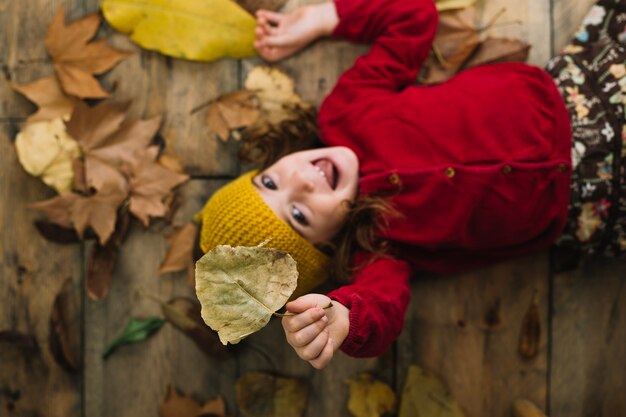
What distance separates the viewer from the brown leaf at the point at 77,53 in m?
1.11

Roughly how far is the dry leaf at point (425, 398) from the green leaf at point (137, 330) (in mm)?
514

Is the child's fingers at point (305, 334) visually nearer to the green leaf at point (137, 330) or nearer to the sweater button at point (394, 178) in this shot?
the sweater button at point (394, 178)

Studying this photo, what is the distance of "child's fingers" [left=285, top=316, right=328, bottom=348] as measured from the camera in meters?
0.64

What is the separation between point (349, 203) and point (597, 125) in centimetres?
47

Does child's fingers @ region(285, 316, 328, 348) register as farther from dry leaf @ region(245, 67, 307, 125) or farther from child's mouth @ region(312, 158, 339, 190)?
dry leaf @ region(245, 67, 307, 125)

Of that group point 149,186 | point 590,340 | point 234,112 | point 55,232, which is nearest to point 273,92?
point 234,112

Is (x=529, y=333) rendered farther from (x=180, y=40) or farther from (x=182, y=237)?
(x=180, y=40)

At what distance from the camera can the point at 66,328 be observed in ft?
3.77

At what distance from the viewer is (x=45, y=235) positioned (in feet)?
3.74

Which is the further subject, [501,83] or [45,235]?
[45,235]

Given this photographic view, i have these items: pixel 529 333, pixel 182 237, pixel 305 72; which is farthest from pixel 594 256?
pixel 182 237

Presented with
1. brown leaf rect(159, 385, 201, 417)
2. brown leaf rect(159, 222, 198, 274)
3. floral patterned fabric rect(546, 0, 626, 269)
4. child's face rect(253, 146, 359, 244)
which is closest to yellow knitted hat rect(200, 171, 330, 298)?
child's face rect(253, 146, 359, 244)

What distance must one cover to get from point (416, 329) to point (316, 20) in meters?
0.65

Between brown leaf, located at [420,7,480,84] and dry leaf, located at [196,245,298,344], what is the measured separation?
68 cm
